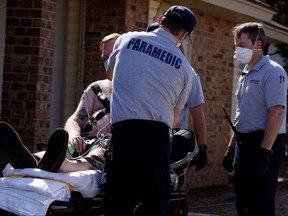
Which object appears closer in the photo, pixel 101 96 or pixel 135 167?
pixel 135 167

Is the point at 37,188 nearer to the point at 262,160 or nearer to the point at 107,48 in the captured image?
the point at 107,48

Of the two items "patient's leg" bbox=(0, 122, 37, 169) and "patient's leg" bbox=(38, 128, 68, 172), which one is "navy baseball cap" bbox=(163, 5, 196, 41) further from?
"patient's leg" bbox=(0, 122, 37, 169)

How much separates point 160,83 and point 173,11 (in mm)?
569

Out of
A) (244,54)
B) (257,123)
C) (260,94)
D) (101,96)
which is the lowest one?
(257,123)

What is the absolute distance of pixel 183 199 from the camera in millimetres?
6512

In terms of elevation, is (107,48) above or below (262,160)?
above

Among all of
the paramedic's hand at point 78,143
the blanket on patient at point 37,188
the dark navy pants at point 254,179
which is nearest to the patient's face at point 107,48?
the paramedic's hand at point 78,143

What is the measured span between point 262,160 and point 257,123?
406 millimetres

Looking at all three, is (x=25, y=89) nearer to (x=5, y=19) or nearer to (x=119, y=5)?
(x=5, y=19)

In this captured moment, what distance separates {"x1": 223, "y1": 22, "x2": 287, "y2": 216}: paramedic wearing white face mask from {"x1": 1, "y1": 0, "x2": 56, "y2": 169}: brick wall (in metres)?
2.75

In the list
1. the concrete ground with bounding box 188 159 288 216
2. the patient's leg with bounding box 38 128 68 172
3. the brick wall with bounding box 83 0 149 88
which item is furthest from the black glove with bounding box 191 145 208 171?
the brick wall with bounding box 83 0 149 88

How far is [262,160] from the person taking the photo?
6.84 m

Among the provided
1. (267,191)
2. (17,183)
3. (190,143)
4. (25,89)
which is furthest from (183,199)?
(25,89)

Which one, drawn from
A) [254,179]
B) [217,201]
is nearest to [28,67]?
[254,179]
